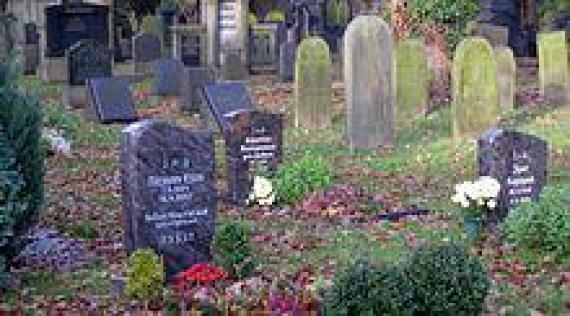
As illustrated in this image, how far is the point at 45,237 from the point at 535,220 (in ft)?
13.0

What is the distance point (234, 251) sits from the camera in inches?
304

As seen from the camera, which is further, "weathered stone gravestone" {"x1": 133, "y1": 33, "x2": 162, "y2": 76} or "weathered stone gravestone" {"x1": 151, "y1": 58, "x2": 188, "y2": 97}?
"weathered stone gravestone" {"x1": 133, "y1": 33, "x2": 162, "y2": 76}

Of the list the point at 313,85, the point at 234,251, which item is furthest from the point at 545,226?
the point at 313,85

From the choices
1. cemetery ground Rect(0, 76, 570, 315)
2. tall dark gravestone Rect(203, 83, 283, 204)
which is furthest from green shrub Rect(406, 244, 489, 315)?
tall dark gravestone Rect(203, 83, 283, 204)

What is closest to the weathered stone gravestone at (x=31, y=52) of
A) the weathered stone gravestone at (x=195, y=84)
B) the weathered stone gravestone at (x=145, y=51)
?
the weathered stone gravestone at (x=145, y=51)

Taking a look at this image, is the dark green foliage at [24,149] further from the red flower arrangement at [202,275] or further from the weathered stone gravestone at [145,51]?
the weathered stone gravestone at [145,51]

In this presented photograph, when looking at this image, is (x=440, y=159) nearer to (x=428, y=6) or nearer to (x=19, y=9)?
(x=428, y=6)

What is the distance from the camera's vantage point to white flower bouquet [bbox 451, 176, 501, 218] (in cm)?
899

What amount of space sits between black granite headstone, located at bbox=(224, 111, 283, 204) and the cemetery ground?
348 mm

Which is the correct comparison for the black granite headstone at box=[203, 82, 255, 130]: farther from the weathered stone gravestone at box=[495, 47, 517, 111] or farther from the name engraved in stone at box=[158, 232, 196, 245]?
the name engraved in stone at box=[158, 232, 196, 245]

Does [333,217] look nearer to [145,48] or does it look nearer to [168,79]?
[168,79]

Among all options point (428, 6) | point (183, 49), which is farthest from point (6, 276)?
point (183, 49)

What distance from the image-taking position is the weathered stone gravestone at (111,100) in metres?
18.7

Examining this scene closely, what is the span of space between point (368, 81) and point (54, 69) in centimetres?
1206
